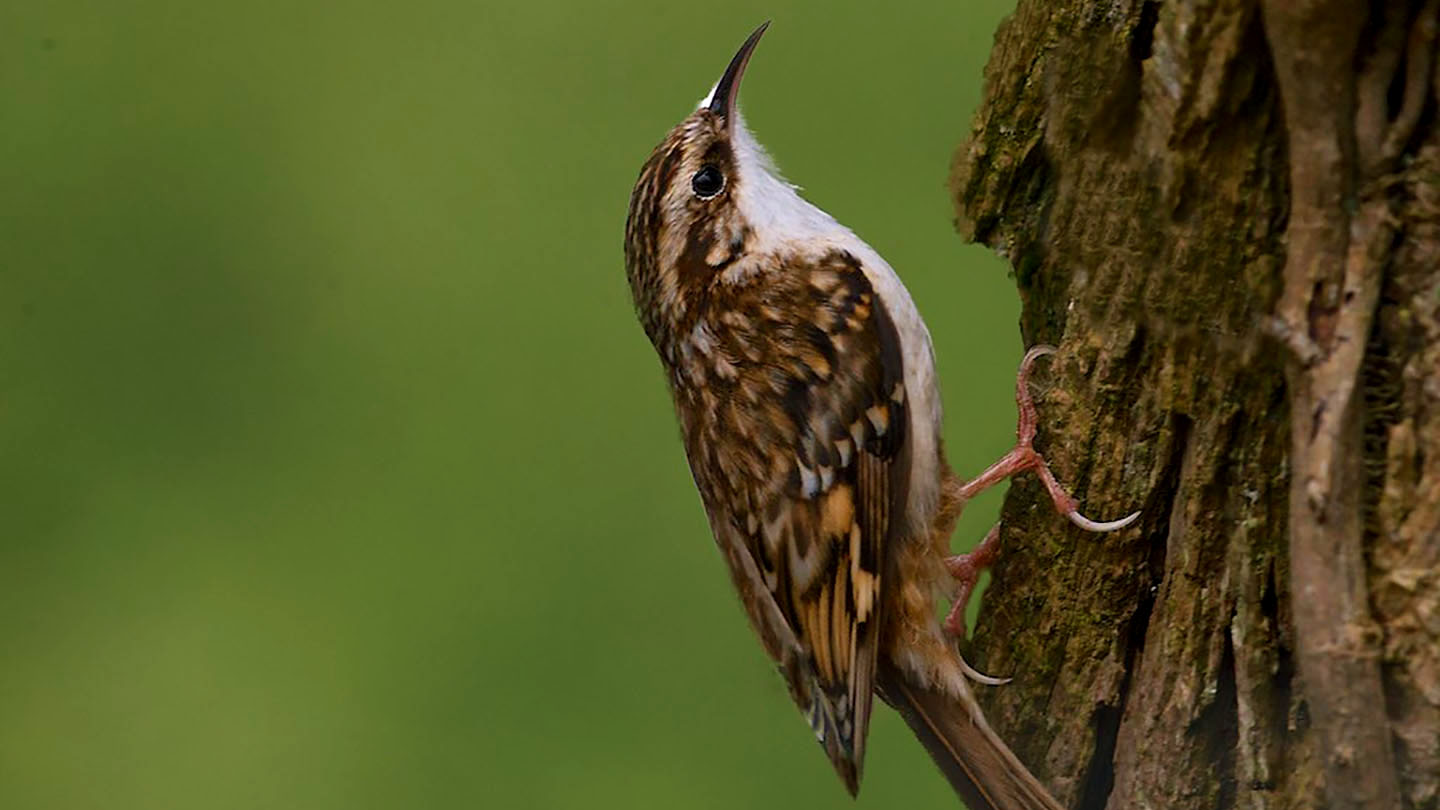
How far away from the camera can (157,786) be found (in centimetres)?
362

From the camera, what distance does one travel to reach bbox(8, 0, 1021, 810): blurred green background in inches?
133

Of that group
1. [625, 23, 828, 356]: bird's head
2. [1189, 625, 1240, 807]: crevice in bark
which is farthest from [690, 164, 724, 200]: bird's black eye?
[1189, 625, 1240, 807]: crevice in bark

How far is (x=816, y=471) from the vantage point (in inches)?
81.3

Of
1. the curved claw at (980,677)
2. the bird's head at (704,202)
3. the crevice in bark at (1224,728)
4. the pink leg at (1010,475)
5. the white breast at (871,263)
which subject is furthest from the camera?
the bird's head at (704,202)

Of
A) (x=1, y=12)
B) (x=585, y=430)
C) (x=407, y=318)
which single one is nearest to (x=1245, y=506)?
(x=585, y=430)

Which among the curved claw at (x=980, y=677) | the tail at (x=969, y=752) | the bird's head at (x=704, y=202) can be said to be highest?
the bird's head at (x=704, y=202)

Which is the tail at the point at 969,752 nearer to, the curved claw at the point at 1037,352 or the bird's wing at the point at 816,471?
the bird's wing at the point at 816,471

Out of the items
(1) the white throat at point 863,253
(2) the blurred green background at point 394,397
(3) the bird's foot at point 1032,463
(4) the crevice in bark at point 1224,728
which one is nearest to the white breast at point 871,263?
(1) the white throat at point 863,253

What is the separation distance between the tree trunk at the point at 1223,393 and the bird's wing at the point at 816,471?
0.69 feet

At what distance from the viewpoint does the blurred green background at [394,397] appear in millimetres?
3391

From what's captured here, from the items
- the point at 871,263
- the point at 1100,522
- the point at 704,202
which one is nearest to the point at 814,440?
the point at 871,263

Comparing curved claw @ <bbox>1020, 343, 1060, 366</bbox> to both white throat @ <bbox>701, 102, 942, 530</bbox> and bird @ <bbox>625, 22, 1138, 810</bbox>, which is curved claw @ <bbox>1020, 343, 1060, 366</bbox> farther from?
white throat @ <bbox>701, 102, 942, 530</bbox>

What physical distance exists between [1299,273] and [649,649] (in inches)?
82.3

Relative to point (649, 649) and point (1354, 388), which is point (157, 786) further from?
point (1354, 388)
